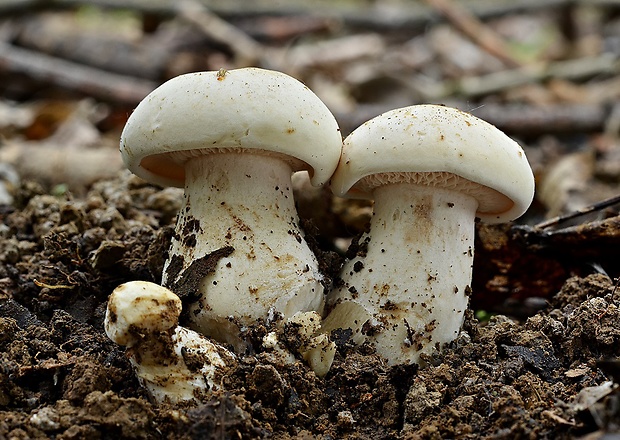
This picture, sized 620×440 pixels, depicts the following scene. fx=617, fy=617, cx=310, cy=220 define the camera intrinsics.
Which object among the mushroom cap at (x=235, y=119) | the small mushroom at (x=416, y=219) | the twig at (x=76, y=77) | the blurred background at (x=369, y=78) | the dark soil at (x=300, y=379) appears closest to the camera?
the dark soil at (x=300, y=379)

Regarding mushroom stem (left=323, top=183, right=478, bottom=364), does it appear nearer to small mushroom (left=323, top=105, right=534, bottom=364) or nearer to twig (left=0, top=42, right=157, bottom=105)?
small mushroom (left=323, top=105, right=534, bottom=364)

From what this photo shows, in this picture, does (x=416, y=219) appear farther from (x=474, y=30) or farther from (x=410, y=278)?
(x=474, y=30)

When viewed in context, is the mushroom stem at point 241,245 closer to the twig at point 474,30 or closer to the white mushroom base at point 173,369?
the white mushroom base at point 173,369

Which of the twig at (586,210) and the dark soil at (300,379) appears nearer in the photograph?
the dark soil at (300,379)

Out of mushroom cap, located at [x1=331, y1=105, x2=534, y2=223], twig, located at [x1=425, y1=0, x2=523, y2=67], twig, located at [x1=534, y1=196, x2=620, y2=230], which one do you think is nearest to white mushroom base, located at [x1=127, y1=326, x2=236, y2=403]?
mushroom cap, located at [x1=331, y1=105, x2=534, y2=223]

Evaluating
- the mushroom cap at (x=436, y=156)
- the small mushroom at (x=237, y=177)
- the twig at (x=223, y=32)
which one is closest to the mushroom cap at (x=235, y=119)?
the small mushroom at (x=237, y=177)

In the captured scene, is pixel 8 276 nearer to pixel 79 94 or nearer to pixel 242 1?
pixel 79 94

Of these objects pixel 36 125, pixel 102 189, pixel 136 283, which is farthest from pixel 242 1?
pixel 136 283
